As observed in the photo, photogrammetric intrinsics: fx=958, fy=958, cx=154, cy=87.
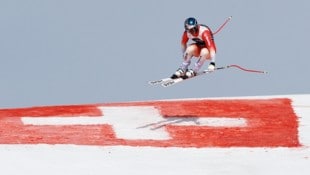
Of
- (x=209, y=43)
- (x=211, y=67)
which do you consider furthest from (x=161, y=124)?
(x=209, y=43)

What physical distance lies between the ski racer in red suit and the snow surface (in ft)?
6.84

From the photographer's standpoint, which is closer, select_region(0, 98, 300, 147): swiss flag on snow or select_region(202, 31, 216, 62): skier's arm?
select_region(202, 31, 216, 62): skier's arm

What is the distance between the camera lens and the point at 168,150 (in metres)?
23.9

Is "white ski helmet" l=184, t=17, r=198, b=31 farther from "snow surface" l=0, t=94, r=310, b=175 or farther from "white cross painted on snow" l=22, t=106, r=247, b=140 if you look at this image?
"snow surface" l=0, t=94, r=310, b=175

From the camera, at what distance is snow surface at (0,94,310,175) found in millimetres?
21781

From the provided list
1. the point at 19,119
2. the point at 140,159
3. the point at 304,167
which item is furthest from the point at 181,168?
the point at 19,119

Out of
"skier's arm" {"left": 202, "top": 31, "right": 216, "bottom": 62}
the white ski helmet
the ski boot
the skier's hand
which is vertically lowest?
the ski boot

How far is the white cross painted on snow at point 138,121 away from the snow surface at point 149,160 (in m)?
1.94

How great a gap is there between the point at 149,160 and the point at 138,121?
14.5 feet

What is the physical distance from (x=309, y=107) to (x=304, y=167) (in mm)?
7217

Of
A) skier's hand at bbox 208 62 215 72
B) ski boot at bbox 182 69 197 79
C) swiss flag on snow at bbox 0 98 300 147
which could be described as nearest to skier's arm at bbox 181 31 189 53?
ski boot at bbox 182 69 197 79

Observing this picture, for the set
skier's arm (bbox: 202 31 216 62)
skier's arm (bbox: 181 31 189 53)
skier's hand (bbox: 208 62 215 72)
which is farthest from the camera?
skier's arm (bbox: 181 31 189 53)

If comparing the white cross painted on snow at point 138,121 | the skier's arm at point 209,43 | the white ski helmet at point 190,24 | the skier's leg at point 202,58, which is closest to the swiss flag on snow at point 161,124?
the white cross painted on snow at point 138,121

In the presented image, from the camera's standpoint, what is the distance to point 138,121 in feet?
89.2
